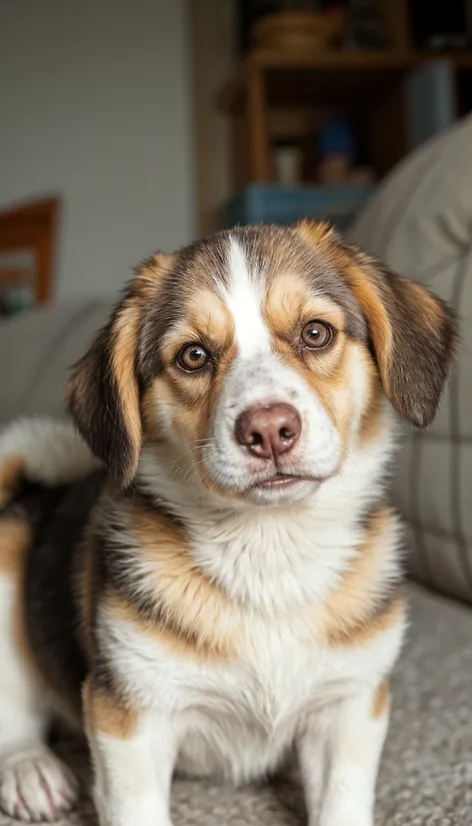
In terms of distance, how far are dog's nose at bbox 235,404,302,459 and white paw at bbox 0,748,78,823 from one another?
0.52 metres

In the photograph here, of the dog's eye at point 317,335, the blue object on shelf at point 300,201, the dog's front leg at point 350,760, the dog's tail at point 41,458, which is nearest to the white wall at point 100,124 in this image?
the blue object on shelf at point 300,201

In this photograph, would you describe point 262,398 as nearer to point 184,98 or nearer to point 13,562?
point 13,562

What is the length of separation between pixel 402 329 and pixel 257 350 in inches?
8.6

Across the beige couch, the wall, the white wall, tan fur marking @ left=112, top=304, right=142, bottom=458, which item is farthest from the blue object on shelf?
tan fur marking @ left=112, top=304, right=142, bottom=458

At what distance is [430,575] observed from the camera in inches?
71.2

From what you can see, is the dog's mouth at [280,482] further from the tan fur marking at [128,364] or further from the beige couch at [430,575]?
the beige couch at [430,575]

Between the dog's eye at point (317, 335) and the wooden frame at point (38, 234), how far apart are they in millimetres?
3219

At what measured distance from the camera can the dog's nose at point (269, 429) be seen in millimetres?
895

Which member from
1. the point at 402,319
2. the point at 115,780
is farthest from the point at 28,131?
the point at 115,780

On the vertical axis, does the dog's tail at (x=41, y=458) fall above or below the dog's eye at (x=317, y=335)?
below

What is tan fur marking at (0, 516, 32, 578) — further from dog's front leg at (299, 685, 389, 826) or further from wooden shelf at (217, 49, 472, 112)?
wooden shelf at (217, 49, 472, 112)

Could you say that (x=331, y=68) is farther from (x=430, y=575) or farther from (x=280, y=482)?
(x=280, y=482)

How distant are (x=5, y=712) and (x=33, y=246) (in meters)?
3.15

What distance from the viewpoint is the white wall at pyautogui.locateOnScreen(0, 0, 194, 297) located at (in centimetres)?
402
